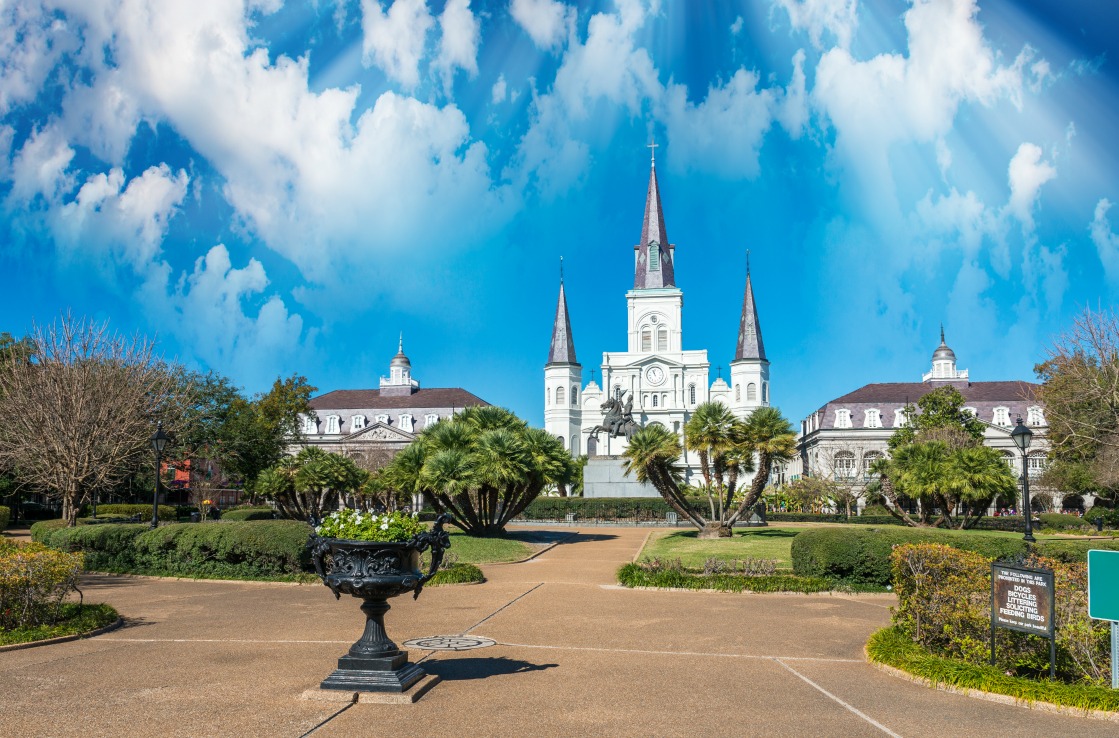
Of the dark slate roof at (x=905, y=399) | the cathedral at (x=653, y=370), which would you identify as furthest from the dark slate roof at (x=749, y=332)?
the dark slate roof at (x=905, y=399)

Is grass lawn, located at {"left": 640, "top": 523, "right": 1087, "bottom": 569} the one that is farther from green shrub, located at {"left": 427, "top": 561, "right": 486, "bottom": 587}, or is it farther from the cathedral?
the cathedral

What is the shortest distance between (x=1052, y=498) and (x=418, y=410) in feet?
218

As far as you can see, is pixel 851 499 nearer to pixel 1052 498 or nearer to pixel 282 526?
pixel 1052 498

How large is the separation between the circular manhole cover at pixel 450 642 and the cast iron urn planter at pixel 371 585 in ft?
7.36

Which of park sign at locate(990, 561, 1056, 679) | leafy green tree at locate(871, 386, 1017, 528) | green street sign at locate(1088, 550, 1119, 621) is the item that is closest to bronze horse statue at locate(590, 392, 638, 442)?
leafy green tree at locate(871, 386, 1017, 528)

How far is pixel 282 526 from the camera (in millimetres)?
18984

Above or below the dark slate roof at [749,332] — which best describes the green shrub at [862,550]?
below

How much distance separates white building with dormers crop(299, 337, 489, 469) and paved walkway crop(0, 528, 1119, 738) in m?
74.6

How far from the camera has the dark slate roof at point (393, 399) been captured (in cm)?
9706

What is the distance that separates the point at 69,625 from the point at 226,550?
7.54m

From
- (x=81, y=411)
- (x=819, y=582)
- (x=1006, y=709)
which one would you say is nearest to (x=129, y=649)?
(x=1006, y=709)

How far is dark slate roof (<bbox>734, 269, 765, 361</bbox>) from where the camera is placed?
9762 centimetres

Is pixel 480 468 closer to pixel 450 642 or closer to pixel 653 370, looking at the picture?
pixel 450 642

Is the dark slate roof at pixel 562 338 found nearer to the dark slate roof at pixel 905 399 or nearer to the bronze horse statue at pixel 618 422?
the dark slate roof at pixel 905 399
